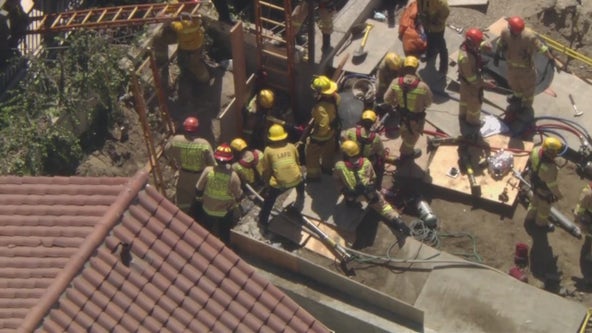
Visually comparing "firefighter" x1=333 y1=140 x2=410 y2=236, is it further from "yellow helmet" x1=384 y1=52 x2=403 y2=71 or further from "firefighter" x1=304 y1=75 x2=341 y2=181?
"yellow helmet" x1=384 y1=52 x2=403 y2=71

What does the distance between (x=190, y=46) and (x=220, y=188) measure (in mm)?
3433

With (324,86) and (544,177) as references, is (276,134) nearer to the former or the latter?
(324,86)

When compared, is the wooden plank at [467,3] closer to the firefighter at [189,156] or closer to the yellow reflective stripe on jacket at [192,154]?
the firefighter at [189,156]

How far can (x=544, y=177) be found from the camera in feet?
43.5

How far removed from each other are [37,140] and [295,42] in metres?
5.03

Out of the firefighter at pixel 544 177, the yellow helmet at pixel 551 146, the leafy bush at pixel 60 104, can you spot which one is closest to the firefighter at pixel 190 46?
the leafy bush at pixel 60 104

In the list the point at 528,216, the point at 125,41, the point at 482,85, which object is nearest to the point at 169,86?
the point at 125,41

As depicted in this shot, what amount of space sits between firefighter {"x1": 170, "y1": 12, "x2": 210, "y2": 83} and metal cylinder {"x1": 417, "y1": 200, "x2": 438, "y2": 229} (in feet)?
15.7

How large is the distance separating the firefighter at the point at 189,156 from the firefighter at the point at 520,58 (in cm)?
532

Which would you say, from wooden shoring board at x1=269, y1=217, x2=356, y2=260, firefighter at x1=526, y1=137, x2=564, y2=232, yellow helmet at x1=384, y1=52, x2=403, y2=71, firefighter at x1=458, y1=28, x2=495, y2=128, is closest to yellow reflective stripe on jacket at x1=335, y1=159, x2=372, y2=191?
wooden shoring board at x1=269, y1=217, x2=356, y2=260

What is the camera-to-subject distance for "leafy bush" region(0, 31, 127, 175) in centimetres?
1392

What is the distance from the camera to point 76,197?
9.99 metres

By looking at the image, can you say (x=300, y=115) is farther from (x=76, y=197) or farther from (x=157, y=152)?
(x=76, y=197)

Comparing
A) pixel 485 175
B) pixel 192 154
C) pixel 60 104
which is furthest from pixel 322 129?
pixel 60 104
